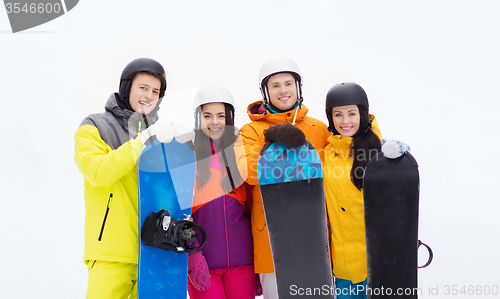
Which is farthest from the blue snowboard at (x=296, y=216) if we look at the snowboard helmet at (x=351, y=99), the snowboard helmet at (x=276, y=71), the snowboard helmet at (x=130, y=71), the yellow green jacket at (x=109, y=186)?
the snowboard helmet at (x=130, y=71)

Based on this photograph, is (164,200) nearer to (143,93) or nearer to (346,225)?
(143,93)

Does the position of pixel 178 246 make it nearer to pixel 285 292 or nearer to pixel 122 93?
pixel 285 292

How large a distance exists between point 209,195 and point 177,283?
56 cm

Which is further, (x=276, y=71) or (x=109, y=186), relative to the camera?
(x=276, y=71)

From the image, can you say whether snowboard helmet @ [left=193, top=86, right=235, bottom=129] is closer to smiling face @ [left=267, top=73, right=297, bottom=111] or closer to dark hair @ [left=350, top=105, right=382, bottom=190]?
smiling face @ [left=267, top=73, right=297, bottom=111]

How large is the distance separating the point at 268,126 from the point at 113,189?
→ 1.08 meters

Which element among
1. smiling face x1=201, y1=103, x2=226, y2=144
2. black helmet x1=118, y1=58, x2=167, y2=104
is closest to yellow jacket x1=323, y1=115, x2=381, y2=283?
smiling face x1=201, y1=103, x2=226, y2=144

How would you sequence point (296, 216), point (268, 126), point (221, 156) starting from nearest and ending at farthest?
point (296, 216) < point (221, 156) < point (268, 126)

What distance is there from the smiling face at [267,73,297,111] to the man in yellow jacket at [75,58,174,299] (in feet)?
2.82

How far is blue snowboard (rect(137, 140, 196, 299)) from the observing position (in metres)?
2.10

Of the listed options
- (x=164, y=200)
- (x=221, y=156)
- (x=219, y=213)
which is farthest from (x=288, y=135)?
(x=164, y=200)

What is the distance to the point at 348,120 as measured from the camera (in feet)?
7.96

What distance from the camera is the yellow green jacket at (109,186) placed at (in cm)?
199

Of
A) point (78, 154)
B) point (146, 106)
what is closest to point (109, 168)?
point (78, 154)
